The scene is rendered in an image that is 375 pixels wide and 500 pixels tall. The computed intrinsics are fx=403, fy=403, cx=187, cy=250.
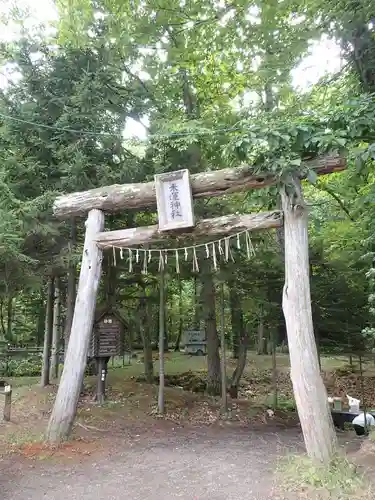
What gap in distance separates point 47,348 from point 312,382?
7024mm

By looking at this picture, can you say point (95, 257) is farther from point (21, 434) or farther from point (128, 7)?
point (128, 7)

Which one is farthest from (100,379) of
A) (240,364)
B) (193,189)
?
(193,189)

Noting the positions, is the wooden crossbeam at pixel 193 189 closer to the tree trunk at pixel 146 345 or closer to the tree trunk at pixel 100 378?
the tree trunk at pixel 100 378

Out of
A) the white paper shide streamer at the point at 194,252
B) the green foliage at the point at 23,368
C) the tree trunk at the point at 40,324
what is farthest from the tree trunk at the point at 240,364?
the tree trunk at the point at 40,324

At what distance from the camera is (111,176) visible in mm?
8742

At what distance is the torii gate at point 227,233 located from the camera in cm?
546

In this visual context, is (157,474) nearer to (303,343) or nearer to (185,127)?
(303,343)

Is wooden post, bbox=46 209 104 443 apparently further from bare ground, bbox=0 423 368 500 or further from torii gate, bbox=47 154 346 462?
bare ground, bbox=0 423 368 500

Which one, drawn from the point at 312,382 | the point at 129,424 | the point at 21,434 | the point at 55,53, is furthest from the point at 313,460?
the point at 55,53

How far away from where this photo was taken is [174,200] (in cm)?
689

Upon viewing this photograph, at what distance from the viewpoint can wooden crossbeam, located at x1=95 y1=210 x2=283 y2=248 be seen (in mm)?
6582

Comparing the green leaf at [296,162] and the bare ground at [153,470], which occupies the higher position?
the green leaf at [296,162]

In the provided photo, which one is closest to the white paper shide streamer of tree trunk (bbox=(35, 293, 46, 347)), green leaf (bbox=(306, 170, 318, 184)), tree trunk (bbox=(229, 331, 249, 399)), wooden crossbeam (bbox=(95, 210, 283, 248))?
wooden crossbeam (bbox=(95, 210, 283, 248))

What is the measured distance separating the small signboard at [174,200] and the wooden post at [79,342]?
132cm
